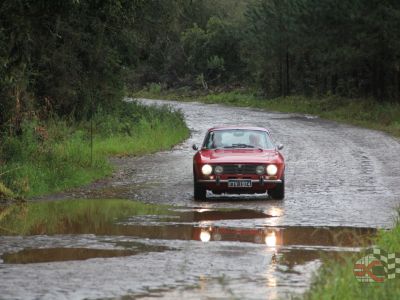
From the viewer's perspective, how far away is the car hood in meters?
18.7

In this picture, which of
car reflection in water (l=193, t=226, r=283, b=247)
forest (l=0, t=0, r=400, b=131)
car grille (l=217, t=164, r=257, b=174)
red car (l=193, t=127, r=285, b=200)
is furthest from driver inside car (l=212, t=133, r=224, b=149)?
car reflection in water (l=193, t=226, r=283, b=247)

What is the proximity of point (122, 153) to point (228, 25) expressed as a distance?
70211 mm

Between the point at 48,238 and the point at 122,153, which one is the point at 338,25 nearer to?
the point at 122,153

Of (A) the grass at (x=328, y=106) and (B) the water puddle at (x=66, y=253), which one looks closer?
(B) the water puddle at (x=66, y=253)

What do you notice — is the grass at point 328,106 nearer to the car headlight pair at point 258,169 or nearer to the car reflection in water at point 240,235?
the car headlight pair at point 258,169

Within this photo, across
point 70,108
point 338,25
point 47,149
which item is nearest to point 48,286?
point 47,149

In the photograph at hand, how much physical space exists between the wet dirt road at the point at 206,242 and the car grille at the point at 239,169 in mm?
610

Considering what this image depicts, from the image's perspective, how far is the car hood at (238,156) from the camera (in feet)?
61.4

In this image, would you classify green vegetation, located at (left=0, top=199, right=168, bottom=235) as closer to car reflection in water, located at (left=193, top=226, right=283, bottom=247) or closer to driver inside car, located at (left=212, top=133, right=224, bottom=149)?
car reflection in water, located at (left=193, top=226, right=283, bottom=247)

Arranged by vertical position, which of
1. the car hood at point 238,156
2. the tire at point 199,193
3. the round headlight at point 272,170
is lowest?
the tire at point 199,193

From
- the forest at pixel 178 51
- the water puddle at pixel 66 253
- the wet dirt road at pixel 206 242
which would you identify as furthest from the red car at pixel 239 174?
the water puddle at pixel 66 253

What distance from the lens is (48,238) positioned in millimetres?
13367
